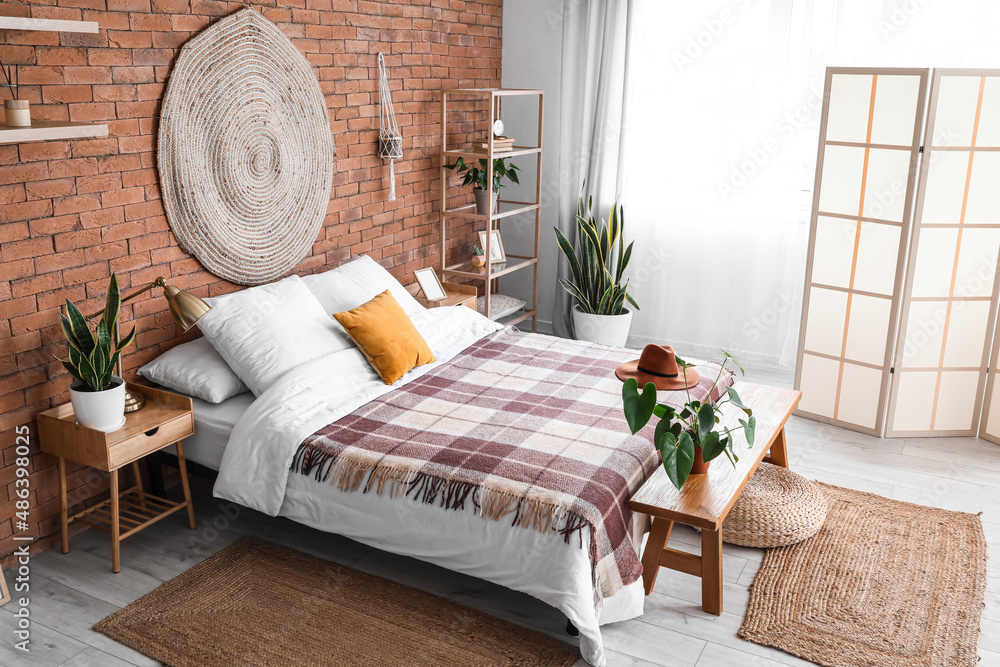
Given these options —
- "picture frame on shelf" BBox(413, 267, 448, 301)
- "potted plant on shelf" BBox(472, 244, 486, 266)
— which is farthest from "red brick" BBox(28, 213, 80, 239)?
"potted plant on shelf" BBox(472, 244, 486, 266)

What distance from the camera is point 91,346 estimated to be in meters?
2.94

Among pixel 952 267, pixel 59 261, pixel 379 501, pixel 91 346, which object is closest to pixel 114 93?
pixel 59 261

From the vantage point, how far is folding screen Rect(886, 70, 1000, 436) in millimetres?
3898

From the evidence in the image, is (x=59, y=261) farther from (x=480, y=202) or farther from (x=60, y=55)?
(x=480, y=202)

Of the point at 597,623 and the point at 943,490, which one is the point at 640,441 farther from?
the point at 943,490

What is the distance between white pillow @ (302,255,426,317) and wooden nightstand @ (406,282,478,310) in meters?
0.42

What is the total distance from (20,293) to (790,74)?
13.4 ft

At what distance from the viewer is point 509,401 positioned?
3.42 metres

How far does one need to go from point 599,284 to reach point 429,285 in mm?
1148

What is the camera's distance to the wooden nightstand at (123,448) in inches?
114

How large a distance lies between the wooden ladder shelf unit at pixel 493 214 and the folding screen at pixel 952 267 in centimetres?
220

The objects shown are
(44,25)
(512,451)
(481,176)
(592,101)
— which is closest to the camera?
(44,25)

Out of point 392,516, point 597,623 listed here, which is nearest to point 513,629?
point 597,623

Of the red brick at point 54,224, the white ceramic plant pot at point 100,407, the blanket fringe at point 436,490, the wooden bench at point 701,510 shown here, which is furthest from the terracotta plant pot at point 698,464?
the red brick at point 54,224
